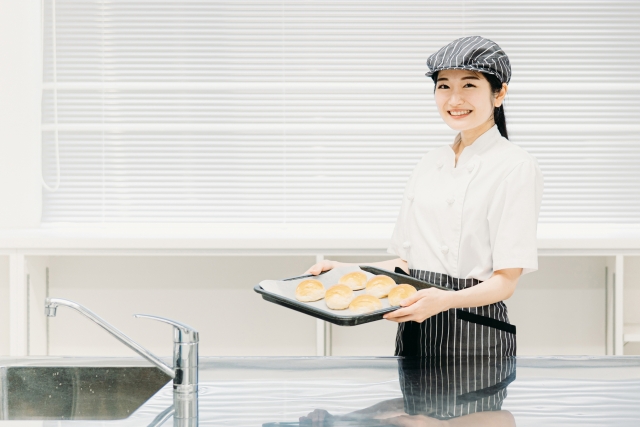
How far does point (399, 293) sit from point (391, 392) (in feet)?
1.27

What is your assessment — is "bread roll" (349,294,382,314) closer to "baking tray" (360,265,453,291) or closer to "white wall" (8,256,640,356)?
"baking tray" (360,265,453,291)

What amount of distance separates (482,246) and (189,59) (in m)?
1.88

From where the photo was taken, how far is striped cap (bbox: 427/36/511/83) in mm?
1591

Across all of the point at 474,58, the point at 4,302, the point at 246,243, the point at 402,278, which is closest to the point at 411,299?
the point at 402,278

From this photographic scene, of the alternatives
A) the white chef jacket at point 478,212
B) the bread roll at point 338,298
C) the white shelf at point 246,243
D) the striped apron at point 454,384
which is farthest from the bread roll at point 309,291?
the white shelf at point 246,243

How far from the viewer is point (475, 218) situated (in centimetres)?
168

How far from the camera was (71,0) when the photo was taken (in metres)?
3.03

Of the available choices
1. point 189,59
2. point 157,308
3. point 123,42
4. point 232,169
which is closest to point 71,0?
point 123,42

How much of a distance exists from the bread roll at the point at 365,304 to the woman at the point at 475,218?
19 centimetres

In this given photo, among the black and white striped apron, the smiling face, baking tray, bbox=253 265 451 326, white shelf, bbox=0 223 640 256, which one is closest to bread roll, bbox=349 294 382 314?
baking tray, bbox=253 265 451 326

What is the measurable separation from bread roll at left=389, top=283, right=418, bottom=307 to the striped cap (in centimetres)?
54

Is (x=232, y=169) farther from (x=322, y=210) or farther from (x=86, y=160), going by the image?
(x=86, y=160)

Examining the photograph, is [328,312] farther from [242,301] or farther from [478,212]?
[242,301]

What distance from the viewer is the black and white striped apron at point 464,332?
65.4 inches
